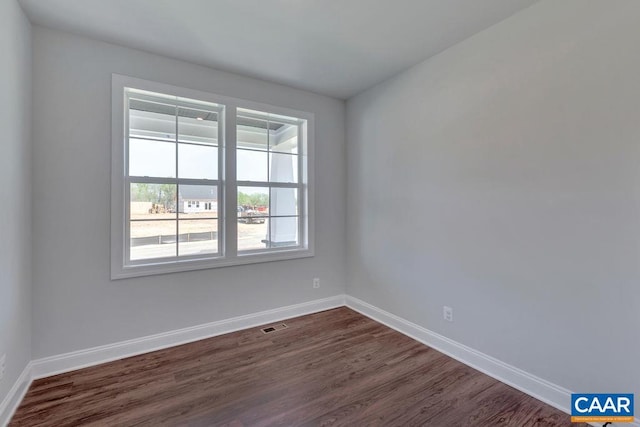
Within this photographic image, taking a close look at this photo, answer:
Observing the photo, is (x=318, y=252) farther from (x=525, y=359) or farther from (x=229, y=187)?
(x=525, y=359)

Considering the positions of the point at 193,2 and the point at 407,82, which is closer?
the point at 193,2

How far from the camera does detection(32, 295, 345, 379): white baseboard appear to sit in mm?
2172

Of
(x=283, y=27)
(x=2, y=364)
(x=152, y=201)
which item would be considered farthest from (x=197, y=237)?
(x=283, y=27)

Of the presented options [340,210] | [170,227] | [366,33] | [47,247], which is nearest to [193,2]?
[366,33]

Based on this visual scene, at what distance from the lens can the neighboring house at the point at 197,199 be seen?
8.99ft

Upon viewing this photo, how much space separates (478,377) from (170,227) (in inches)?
113

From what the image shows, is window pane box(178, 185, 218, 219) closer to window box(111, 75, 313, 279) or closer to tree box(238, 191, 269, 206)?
window box(111, 75, 313, 279)

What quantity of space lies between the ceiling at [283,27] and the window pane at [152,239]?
1525mm

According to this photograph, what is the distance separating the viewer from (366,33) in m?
2.27

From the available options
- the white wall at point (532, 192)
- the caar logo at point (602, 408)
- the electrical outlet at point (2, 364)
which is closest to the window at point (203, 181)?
the electrical outlet at point (2, 364)

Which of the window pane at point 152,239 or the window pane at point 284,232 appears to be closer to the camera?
the window pane at point 152,239

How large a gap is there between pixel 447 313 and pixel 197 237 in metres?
2.42

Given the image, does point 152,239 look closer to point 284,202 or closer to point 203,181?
point 203,181

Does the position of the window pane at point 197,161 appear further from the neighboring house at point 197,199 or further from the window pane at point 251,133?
the window pane at point 251,133
